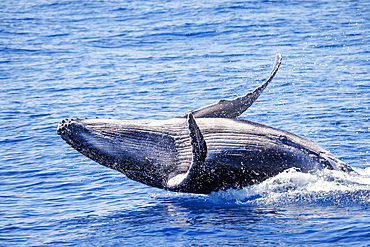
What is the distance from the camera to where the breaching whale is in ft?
41.8

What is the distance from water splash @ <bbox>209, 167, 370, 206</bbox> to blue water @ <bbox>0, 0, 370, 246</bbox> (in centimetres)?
3

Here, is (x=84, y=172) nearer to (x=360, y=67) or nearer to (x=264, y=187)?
(x=264, y=187)

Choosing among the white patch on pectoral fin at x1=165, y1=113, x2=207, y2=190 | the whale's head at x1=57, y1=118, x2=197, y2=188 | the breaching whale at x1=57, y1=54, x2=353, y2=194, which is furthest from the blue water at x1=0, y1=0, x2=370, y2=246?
the white patch on pectoral fin at x1=165, y1=113, x2=207, y2=190

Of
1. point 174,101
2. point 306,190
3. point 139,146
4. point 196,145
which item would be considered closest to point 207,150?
point 139,146

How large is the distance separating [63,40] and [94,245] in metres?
29.1

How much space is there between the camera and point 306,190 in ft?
43.0

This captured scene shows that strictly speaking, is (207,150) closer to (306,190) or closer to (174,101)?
(306,190)

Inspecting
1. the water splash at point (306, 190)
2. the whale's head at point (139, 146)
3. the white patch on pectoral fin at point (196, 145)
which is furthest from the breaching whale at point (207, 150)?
the white patch on pectoral fin at point (196, 145)

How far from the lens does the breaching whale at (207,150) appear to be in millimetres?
12750

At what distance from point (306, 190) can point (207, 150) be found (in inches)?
102

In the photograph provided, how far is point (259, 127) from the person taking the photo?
1330 centimetres

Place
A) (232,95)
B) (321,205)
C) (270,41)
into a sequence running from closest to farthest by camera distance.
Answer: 1. (321,205)
2. (232,95)
3. (270,41)

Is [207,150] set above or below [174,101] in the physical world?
below

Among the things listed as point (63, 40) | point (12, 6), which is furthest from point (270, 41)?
point (12, 6)
